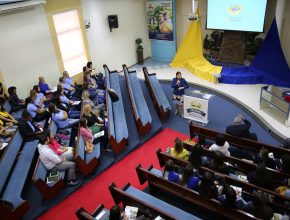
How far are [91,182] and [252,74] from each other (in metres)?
5.90

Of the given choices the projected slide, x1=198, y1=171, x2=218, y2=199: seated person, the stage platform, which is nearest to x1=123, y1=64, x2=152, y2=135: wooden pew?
the stage platform

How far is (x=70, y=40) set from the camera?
9000mm

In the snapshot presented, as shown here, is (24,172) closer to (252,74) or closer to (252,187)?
(252,187)

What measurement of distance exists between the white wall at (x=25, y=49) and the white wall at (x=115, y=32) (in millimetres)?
1702

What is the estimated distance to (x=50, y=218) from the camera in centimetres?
458

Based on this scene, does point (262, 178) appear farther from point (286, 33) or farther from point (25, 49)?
point (25, 49)

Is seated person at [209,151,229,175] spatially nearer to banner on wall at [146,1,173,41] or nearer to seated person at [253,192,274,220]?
seated person at [253,192,274,220]

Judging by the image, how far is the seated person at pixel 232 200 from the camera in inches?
142

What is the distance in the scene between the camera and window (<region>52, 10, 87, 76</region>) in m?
8.64

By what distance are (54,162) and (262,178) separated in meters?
3.50

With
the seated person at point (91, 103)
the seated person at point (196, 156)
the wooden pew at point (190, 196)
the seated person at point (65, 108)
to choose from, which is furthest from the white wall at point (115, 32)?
the seated person at point (196, 156)

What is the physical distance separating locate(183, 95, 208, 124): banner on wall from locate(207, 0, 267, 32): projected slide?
→ 3.77 meters

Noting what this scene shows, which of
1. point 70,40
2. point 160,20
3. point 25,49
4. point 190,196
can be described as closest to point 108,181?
point 190,196

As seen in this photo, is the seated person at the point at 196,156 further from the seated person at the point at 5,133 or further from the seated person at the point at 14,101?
the seated person at the point at 14,101
